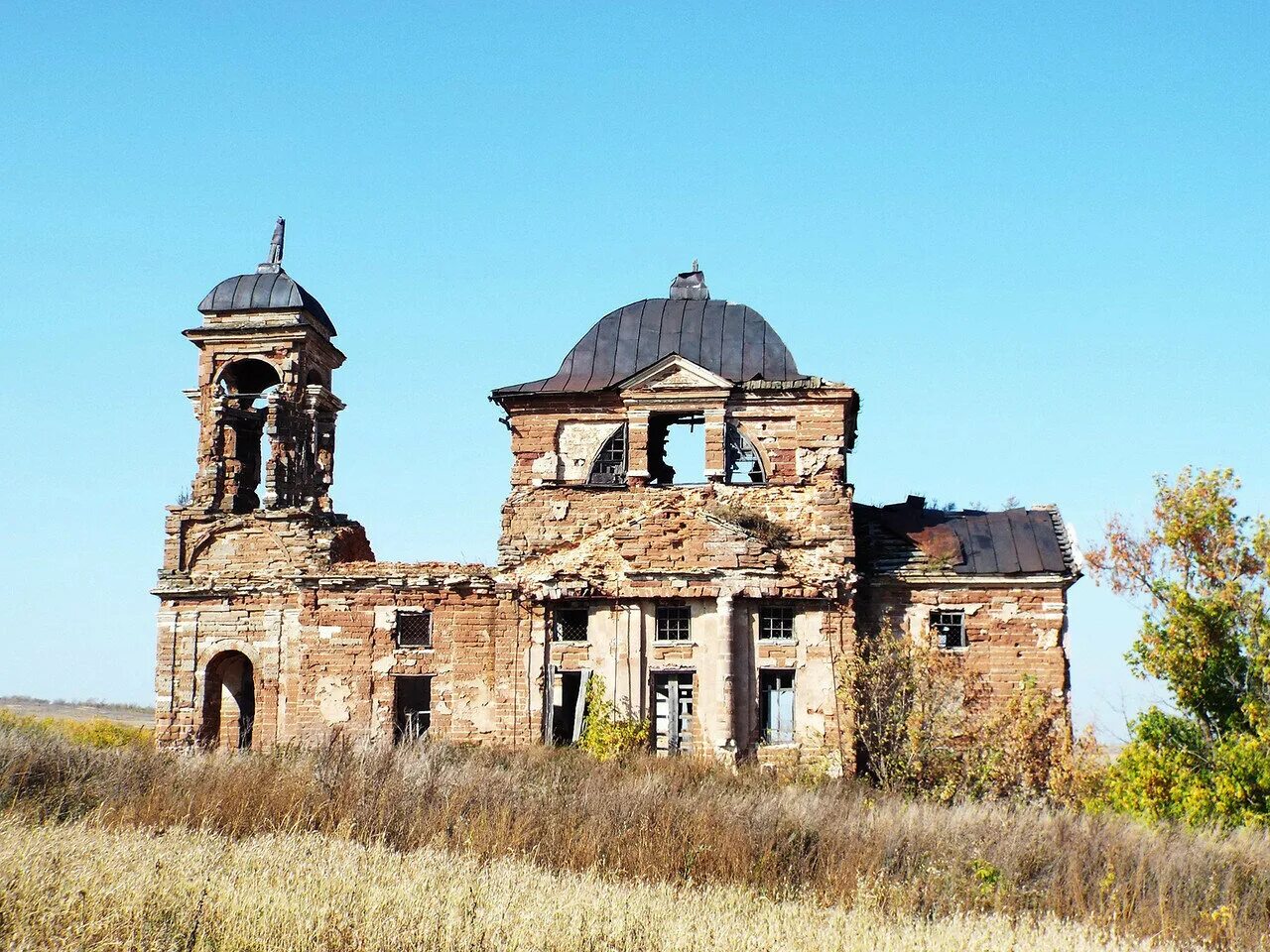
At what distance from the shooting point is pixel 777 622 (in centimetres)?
2392

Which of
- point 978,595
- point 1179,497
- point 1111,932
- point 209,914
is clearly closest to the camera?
point 209,914

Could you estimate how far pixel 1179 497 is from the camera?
738 inches

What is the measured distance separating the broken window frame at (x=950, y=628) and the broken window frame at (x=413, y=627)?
369 inches

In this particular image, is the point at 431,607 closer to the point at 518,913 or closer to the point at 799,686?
the point at 799,686

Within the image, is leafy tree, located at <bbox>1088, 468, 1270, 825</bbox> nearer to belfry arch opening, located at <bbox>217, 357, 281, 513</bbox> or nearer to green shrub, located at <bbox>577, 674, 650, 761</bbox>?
green shrub, located at <bbox>577, 674, 650, 761</bbox>

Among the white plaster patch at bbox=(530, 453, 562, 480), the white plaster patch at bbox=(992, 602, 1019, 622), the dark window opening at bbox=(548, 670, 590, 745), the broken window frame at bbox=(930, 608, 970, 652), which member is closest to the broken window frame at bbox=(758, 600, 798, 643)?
the broken window frame at bbox=(930, 608, 970, 652)

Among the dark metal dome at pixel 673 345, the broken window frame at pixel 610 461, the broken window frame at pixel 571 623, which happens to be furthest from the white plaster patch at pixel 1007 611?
the broken window frame at pixel 610 461

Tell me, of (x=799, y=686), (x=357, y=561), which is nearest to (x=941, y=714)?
(x=799, y=686)

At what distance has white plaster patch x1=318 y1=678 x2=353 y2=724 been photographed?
24.7m

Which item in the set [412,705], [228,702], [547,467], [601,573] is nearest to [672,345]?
[547,467]

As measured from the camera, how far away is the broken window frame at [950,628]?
24328 millimetres

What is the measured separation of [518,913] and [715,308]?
19.9 m

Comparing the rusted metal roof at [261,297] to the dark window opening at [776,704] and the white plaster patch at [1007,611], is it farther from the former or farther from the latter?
the white plaster patch at [1007,611]

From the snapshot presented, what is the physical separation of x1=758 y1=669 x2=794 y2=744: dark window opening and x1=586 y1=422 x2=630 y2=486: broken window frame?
5.30 meters
